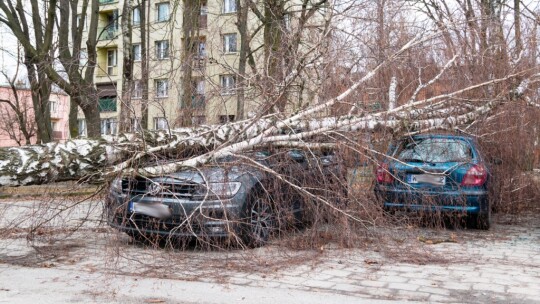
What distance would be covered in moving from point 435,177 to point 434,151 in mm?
508

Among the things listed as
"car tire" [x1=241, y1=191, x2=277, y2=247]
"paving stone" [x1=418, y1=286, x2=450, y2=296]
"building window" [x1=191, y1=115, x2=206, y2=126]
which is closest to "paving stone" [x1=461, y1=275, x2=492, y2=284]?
"paving stone" [x1=418, y1=286, x2=450, y2=296]

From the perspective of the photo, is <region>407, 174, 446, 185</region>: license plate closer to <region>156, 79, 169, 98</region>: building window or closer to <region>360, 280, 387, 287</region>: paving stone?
<region>360, 280, 387, 287</region>: paving stone

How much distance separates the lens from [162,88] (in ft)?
27.2

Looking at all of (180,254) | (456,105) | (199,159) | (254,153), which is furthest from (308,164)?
(456,105)

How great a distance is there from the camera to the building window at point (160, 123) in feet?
25.0

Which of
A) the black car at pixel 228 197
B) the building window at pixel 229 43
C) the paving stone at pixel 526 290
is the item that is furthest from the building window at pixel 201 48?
the paving stone at pixel 526 290

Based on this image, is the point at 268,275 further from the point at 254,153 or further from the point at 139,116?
the point at 139,116

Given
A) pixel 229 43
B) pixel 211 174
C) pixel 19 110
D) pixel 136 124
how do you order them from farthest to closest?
pixel 19 110, pixel 229 43, pixel 136 124, pixel 211 174

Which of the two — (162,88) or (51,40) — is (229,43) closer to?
(162,88)

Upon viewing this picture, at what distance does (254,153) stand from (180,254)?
5.26 ft

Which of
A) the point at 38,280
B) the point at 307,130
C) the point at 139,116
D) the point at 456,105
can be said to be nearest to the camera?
the point at 38,280

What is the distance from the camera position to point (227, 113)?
8.09 meters

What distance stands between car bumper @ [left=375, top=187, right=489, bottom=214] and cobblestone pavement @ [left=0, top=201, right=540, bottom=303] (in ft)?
1.56

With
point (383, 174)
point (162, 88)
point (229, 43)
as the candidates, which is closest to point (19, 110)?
point (229, 43)
